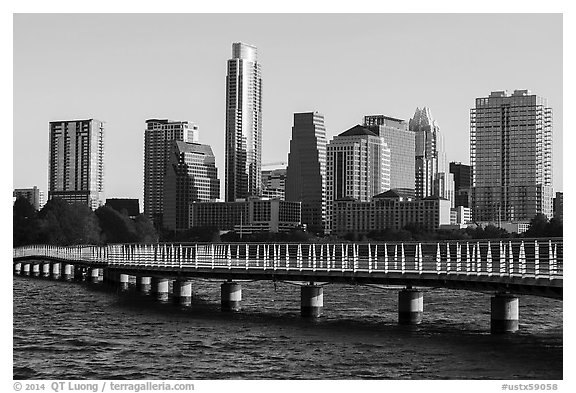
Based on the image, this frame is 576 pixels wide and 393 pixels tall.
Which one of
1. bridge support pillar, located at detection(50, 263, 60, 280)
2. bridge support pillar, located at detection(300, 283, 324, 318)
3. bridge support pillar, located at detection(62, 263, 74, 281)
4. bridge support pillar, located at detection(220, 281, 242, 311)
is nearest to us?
bridge support pillar, located at detection(300, 283, 324, 318)

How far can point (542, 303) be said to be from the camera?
79250 mm

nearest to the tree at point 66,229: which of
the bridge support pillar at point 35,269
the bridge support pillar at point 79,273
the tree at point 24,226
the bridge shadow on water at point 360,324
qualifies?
the tree at point 24,226

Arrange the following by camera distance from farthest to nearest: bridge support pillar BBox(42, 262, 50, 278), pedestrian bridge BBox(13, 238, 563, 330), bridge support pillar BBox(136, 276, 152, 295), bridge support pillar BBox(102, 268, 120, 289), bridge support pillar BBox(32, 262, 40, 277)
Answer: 1. bridge support pillar BBox(32, 262, 40, 277)
2. bridge support pillar BBox(42, 262, 50, 278)
3. bridge support pillar BBox(102, 268, 120, 289)
4. bridge support pillar BBox(136, 276, 152, 295)
5. pedestrian bridge BBox(13, 238, 563, 330)

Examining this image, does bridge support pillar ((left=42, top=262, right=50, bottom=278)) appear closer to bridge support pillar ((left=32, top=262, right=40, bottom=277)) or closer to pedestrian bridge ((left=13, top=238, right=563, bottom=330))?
bridge support pillar ((left=32, top=262, right=40, bottom=277))

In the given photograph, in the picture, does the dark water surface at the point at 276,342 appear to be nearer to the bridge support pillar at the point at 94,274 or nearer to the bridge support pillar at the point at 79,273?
the bridge support pillar at the point at 94,274

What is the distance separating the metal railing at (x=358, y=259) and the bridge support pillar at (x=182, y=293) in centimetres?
136

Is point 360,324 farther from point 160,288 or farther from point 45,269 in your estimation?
point 45,269

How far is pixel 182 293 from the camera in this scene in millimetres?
78562

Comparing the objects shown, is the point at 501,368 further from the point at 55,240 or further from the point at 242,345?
the point at 55,240

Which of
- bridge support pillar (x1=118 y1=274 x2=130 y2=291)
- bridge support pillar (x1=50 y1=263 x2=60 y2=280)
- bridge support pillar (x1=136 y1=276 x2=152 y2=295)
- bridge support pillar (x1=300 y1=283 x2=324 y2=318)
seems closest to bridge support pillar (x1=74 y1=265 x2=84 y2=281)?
bridge support pillar (x1=50 y1=263 x2=60 y2=280)

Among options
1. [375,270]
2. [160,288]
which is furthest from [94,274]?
[375,270]

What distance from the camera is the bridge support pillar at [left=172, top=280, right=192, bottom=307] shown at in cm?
7771

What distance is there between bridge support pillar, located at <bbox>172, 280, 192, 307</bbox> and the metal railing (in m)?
1.36
